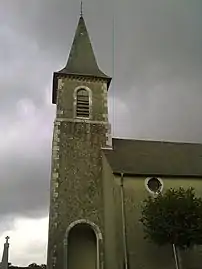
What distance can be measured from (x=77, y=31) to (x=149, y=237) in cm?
1898

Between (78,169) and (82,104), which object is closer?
(78,169)

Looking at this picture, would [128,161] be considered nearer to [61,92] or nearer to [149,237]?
[149,237]

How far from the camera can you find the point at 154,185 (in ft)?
69.9

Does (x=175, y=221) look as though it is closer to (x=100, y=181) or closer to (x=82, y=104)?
(x=100, y=181)

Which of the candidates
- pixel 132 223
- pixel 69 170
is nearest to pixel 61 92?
pixel 69 170

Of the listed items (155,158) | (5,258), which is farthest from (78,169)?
(5,258)

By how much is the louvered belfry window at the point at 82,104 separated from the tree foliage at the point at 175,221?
8.77 metres

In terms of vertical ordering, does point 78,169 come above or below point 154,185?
above

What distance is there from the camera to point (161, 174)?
21375 millimetres

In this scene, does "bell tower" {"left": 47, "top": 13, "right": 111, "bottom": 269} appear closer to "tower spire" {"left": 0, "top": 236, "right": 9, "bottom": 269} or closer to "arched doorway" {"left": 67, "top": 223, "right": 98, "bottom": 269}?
"arched doorway" {"left": 67, "top": 223, "right": 98, "bottom": 269}

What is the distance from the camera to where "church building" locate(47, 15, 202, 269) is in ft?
63.6

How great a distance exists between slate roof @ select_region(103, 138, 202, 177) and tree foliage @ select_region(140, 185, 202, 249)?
3180 millimetres

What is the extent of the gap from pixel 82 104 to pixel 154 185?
25.5 feet

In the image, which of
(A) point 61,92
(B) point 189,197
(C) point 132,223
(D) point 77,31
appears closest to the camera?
(B) point 189,197
